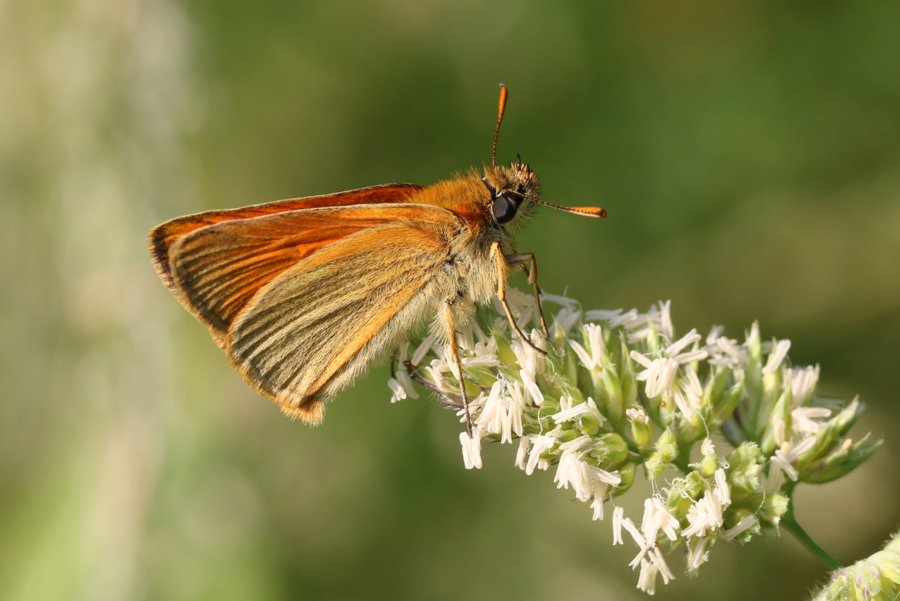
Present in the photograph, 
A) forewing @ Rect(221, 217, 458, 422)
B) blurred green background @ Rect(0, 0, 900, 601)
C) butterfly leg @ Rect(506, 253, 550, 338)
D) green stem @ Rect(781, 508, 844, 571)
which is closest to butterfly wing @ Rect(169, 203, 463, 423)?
forewing @ Rect(221, 217, 458, 422)

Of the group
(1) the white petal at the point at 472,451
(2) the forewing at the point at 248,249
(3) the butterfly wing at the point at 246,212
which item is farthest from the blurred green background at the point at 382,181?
(1) the white petal at the point at 472,451

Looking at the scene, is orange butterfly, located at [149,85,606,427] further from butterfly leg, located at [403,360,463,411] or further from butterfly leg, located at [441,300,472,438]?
butterfly leg, located at [403,360,463,411]

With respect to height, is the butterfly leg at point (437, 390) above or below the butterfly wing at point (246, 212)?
below

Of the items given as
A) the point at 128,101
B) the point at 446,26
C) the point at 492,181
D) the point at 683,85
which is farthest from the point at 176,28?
the point at 683,85

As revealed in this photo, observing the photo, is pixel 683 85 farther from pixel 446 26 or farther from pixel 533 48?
pixel 446 26

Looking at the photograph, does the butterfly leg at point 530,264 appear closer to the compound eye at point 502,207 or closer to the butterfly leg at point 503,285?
the butterfly leg at point 503,285

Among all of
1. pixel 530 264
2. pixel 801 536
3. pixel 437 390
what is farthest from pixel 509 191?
pixel 801 536
